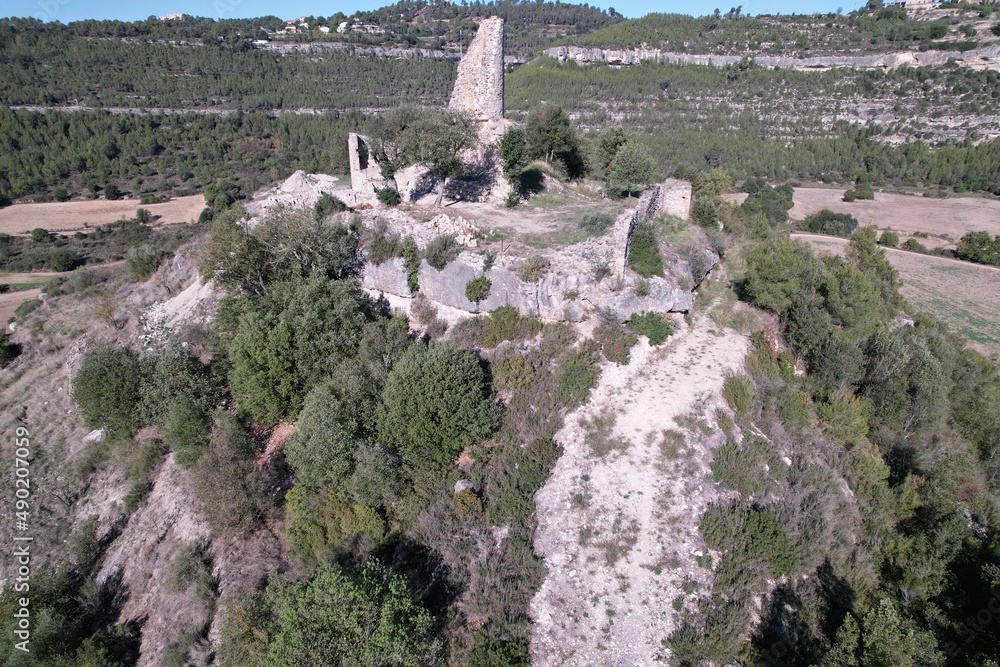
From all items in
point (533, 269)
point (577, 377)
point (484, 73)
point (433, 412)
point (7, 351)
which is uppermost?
point (484, 73)

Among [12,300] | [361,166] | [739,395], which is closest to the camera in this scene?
[739,395]

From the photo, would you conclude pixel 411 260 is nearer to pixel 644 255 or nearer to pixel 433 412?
pixel 433 412

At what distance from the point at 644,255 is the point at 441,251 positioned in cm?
688

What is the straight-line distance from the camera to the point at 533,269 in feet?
47.1

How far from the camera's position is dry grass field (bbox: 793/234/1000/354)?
25.0 m

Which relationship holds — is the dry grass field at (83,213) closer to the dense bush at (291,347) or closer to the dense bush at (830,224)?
the dense bush at (291,347)

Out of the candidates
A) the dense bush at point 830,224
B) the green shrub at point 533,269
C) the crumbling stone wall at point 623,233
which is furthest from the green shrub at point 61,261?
the dense bush at point 830,224

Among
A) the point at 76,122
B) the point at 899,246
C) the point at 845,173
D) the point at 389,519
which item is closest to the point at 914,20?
the point at 845,173

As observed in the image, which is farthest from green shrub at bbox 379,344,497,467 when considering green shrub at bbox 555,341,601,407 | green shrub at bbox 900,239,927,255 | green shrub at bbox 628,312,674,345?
green shrub at bbox 900,239,927,255

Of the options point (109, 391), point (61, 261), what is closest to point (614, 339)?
point (109, 391)

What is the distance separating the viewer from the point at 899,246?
3847 cm

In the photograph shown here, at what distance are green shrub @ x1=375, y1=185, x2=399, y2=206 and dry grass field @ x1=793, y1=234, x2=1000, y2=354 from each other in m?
26.3

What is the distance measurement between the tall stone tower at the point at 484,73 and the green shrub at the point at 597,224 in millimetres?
9098

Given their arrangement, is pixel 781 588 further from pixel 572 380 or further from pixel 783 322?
pixel 783 322
